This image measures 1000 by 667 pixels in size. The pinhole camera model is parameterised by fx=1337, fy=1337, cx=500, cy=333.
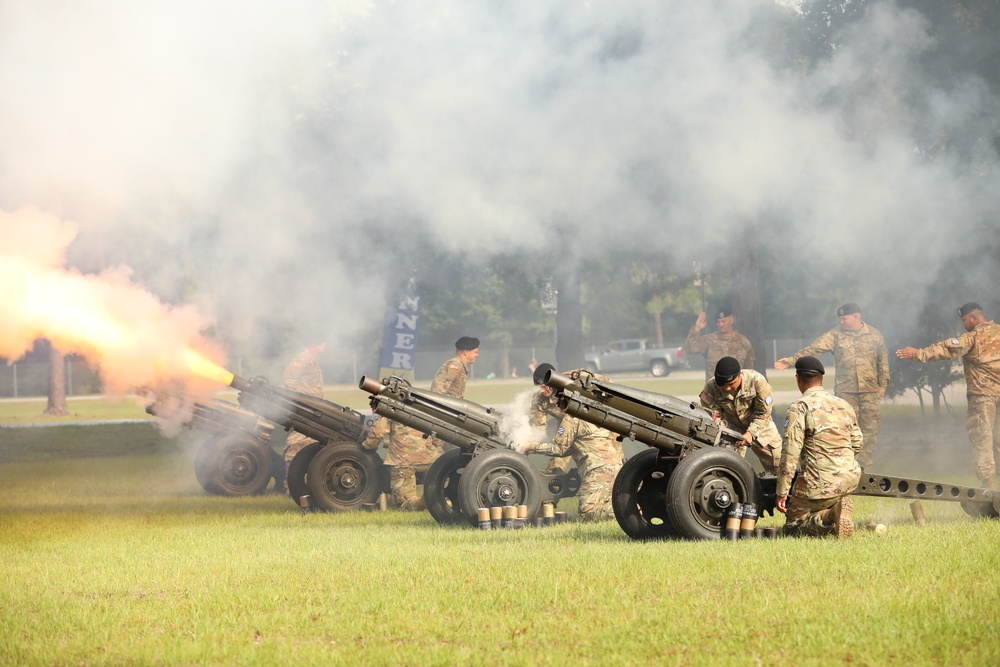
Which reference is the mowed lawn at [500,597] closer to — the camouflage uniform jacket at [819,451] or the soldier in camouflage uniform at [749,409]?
the camouflage uniform jacket at [819,451]

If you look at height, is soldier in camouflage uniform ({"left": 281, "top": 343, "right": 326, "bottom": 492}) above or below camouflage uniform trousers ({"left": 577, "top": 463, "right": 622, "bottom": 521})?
above

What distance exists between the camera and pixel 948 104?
19625mm

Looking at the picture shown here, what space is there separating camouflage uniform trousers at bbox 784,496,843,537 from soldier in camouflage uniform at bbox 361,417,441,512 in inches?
220

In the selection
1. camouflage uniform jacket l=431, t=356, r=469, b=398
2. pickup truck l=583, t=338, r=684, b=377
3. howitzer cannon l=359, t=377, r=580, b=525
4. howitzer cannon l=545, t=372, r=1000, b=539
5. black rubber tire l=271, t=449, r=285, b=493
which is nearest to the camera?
howitzer cannon l=545, t=372, r=1000, b=539

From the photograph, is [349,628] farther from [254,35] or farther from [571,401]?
[254,35]

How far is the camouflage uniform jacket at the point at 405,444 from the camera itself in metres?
15.6

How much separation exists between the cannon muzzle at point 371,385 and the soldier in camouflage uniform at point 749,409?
367 cm

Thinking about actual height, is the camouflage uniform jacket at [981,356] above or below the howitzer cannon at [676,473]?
above

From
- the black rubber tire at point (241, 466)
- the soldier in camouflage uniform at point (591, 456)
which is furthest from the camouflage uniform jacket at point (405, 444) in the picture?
the black rubber tire at point (241, 466)

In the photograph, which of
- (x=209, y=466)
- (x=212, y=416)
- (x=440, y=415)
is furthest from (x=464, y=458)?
(x=212, y=416)

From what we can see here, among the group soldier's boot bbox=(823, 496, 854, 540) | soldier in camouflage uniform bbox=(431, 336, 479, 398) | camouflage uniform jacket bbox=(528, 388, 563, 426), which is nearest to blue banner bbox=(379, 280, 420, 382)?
soldier in camouflage uniform bbox=(431, 336, 479, 398)

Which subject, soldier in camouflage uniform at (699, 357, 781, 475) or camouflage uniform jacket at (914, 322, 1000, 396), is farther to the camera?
camouflage uniform jacket at (914, 322, 1000, 396)

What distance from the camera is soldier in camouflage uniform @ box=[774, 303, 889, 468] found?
1616cm

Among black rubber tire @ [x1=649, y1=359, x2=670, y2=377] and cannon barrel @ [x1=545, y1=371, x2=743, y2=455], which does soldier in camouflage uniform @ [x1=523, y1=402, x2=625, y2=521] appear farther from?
black rubber tire @ [x1=649, y1=359, x2=670, y2=377]
